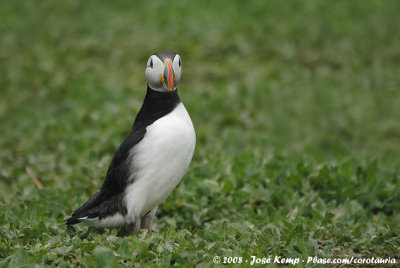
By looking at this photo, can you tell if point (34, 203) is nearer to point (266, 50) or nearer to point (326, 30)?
point (266, 50)

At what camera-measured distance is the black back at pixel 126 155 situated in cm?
412

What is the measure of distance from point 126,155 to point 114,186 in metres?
0.26

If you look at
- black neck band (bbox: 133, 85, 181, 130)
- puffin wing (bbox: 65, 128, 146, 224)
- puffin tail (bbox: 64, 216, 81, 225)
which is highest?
black neck band (bbox: 133, 85, 181, 130)

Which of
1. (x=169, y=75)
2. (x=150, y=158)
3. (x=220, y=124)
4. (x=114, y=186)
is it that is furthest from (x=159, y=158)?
(x=220, y=124)

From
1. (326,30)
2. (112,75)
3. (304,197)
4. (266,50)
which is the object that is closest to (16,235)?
(304,197)

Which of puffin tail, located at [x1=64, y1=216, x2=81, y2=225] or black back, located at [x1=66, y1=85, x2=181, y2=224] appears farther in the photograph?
puffin tail, located at [x1=64, y1=216, x2=81, y2=225]

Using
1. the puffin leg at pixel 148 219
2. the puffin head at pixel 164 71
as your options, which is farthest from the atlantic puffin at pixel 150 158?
the puffin leg at pixel 148 219

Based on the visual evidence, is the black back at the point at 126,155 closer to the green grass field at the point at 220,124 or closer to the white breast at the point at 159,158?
the white breast at the point at 159,158

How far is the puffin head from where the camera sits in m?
3.93

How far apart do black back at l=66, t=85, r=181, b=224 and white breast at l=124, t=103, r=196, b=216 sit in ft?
0.17

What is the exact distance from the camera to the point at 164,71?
3.94 metres

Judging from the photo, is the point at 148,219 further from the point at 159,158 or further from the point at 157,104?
the point at 157,104

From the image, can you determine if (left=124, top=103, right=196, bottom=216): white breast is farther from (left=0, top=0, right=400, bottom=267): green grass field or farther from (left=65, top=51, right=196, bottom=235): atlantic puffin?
(left=0, top=0, right=400, bottom=267): green grass field

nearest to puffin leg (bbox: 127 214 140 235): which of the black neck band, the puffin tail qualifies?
the puffin tail
